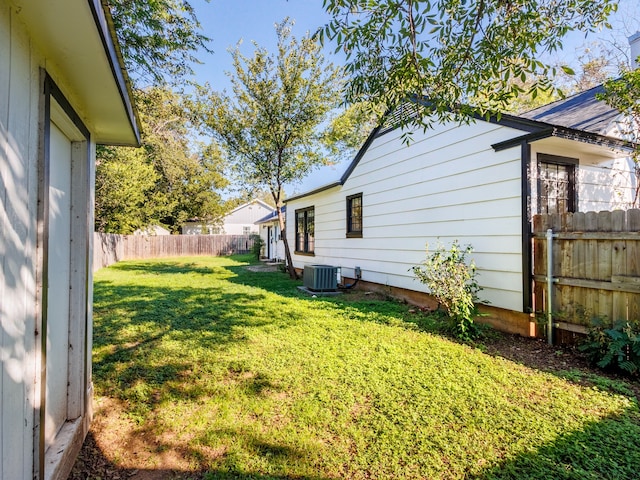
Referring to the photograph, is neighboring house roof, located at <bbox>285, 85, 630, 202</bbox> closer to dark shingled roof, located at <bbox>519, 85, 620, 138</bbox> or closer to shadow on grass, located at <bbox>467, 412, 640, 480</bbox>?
dark shingled roof, located at <bbox>519, 85, 620, 138</bbox>

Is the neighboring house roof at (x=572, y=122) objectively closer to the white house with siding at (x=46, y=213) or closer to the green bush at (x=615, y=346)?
the green bush at (x=615, y=346)

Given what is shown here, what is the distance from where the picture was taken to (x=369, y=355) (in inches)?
162

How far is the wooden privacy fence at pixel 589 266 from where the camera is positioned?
3.74 metres

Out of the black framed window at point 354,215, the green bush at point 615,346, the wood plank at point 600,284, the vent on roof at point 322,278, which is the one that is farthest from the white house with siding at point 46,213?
the black framed window at point 354,215

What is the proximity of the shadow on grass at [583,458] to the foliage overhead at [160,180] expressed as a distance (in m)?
11.2

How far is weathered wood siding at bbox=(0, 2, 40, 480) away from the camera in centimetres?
135

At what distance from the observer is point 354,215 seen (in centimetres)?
955

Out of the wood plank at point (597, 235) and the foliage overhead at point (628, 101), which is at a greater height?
the foliage overhead at point (628, 101)

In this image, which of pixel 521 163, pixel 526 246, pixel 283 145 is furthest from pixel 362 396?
pixel 283 145

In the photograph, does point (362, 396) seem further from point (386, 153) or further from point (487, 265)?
point (386, 153)

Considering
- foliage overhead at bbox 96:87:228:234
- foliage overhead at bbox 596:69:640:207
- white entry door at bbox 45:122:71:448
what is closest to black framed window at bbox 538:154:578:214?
foliage overhead at bbox 596:69:640:207

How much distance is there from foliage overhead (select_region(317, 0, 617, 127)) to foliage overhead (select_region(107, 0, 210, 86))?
9.56 ft

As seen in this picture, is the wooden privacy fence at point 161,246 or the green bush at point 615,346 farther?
the wooden privacy fence at point 161,246

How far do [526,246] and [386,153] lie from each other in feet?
13.5
